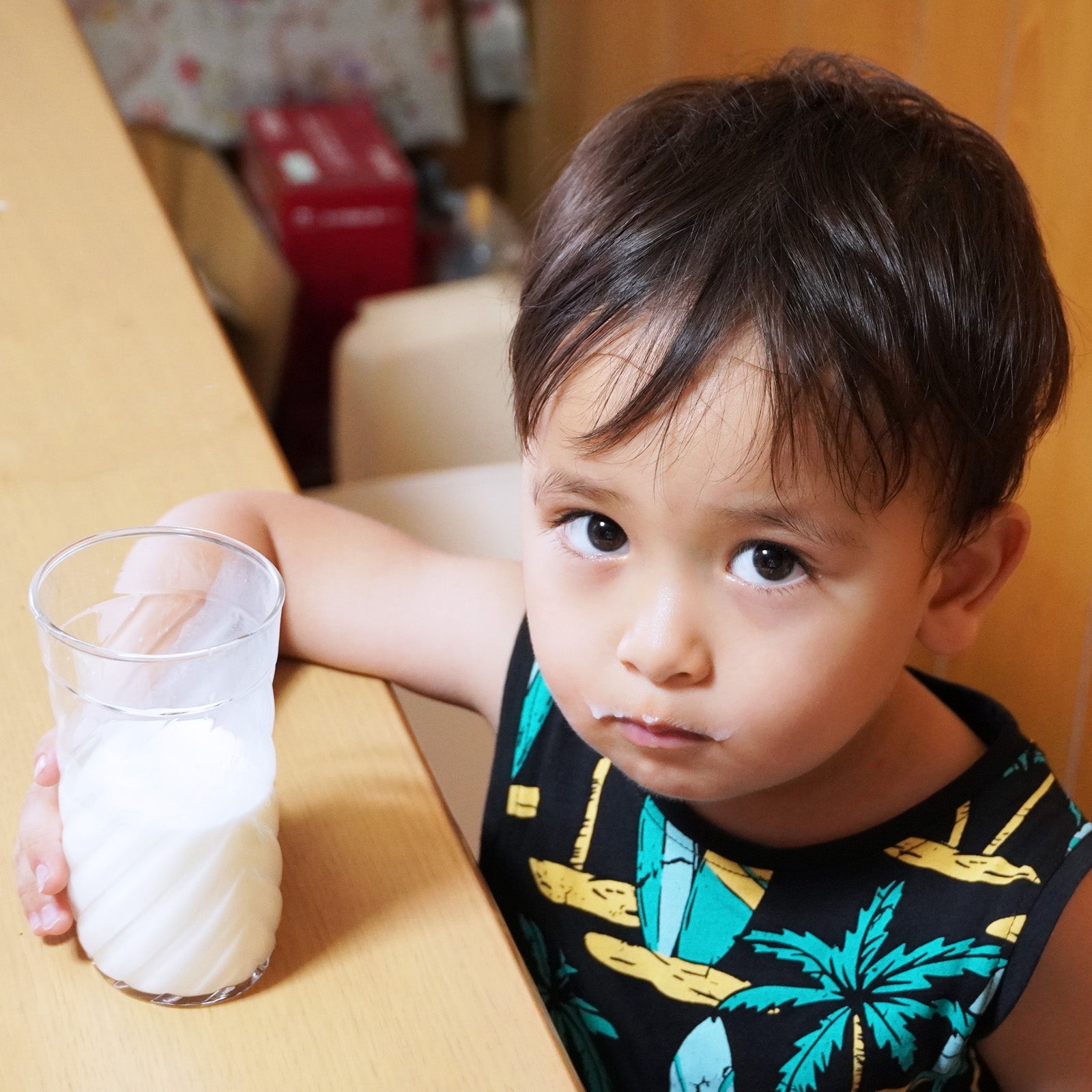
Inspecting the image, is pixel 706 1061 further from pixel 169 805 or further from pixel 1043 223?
pixel 1043 223

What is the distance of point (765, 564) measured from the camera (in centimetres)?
60

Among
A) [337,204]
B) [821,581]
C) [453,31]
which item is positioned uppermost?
[821,581]

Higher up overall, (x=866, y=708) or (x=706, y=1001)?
(x=866, y=708)

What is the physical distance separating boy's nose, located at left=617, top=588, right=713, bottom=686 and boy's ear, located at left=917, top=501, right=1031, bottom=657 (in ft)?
0.56

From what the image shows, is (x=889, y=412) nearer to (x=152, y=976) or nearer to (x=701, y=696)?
(x=701, y=696)

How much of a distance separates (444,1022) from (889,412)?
0.33 m

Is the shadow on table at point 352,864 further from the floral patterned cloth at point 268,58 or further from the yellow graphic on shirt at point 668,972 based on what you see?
the floral patterned cloth at point 268,58

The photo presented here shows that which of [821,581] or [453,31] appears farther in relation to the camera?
[453,31]

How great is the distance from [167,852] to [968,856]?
471mm

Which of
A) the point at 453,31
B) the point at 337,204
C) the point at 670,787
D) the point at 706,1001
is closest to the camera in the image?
the point at 670,787

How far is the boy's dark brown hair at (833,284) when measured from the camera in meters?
0.58

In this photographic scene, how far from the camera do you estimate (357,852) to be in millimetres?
634

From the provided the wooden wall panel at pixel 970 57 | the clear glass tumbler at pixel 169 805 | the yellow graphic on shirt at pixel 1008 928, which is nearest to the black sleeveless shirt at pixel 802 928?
the yellow graphic on shirt at pixel 1008 928

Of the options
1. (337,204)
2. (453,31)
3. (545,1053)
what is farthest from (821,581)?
(453,31)
